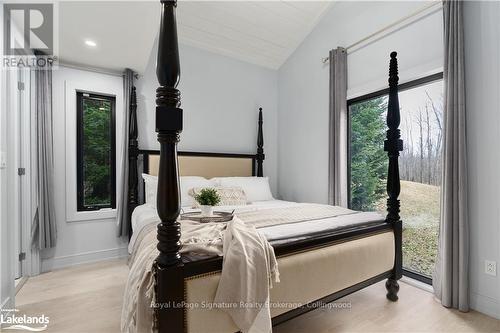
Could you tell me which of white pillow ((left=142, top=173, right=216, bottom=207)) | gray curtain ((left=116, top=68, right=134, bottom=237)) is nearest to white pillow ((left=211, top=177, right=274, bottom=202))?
white pillow ((left=142, top=173, right=216, bottom=207))

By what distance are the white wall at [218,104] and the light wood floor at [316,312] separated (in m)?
1.85

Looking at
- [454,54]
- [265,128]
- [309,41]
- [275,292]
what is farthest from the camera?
[265,128]

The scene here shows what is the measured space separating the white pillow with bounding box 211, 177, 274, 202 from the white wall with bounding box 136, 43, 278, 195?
65cm

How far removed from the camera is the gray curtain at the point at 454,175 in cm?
215

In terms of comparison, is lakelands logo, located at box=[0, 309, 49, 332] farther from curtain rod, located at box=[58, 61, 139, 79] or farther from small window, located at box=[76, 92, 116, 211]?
curtain rod, located at box=[58, 61, 139, 79]

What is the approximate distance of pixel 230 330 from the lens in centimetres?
138

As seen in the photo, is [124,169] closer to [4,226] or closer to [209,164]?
[209,164]

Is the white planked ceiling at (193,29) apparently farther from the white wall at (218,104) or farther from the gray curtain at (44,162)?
the gray curtain at (44,162)

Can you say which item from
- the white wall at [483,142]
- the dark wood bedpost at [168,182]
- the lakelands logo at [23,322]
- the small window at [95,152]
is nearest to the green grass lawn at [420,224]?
the white wall at [483,142]

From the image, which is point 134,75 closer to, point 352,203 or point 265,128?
point 265,128

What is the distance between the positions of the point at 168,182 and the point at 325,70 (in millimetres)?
3203

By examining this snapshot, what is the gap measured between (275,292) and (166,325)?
63 cm

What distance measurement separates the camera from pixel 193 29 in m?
3.65

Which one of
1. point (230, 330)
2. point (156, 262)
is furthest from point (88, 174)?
point (230, 330)
